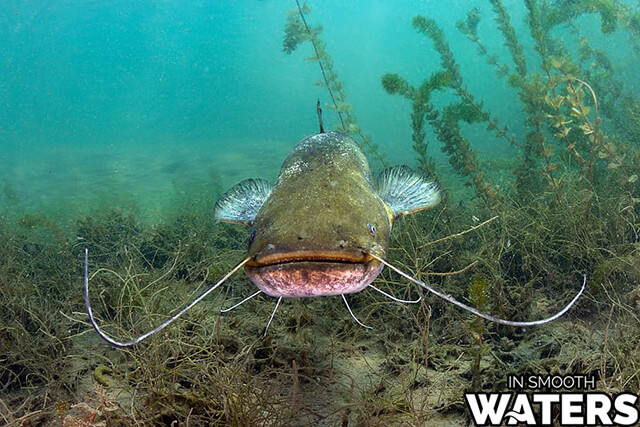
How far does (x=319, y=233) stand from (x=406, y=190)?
56.6 inches

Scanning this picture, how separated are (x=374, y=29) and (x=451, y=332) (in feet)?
368

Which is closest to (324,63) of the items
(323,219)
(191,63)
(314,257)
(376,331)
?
(376,331)

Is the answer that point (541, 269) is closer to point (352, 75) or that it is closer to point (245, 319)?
point (245, 319)

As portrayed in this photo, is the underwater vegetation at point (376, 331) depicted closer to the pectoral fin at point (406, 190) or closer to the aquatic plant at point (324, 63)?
the pectoral fin at point (406, 190)

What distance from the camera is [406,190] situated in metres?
3.08

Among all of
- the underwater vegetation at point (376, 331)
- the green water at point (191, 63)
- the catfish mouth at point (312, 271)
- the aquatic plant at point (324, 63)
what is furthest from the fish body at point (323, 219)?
the green water at point (191, 63)

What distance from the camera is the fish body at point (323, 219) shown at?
1.76 meters

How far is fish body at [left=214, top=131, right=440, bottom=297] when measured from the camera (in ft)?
5.79

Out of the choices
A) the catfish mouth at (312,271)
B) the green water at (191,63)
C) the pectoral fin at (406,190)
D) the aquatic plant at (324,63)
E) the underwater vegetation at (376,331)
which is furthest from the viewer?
the green water at (191,63)

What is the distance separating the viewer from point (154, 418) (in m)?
1.92

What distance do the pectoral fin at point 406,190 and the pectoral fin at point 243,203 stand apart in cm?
94

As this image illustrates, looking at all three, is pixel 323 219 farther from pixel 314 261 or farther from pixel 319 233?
pixel 314 261

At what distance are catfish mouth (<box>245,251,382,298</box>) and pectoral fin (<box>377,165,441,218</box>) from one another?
3.37 ft

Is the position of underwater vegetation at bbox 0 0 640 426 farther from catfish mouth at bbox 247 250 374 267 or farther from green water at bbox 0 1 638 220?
green water at bbox 0 1 638 220
